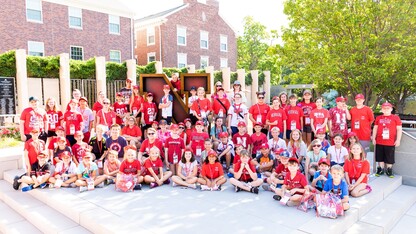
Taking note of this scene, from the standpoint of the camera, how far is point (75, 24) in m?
23.1

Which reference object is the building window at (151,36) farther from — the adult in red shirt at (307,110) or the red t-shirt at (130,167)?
the red t-shirt at (130,167)

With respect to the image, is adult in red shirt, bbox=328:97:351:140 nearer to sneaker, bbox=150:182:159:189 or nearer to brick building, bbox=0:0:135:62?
sneaker, bbox=150:182:159:189

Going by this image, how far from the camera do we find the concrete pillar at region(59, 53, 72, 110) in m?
16.2

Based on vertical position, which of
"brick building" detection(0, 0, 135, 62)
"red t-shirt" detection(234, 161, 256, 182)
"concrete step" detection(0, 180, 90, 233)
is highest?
"brick building" detection(0, 0, 135, 62)

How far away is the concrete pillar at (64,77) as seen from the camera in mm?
16250

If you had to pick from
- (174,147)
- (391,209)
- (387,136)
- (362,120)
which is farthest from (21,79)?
(391,209)

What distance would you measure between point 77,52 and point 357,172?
21993mm

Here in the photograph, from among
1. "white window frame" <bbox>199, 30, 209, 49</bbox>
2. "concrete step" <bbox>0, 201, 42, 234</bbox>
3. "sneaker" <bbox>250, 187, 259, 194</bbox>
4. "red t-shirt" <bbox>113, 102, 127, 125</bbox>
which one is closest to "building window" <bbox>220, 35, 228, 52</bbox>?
"white window frame" <bbox>199, 30, 209, 49</bbox>

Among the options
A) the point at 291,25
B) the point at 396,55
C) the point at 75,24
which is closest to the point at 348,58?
the point at 396,55

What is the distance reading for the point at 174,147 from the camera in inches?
293

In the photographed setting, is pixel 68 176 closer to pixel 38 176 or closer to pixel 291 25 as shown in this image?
pixel 38 176

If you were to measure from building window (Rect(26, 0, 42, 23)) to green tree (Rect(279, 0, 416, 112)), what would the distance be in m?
17.2

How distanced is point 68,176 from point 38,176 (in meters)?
0.63

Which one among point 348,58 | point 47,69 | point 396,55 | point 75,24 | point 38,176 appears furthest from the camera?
point 75,24
